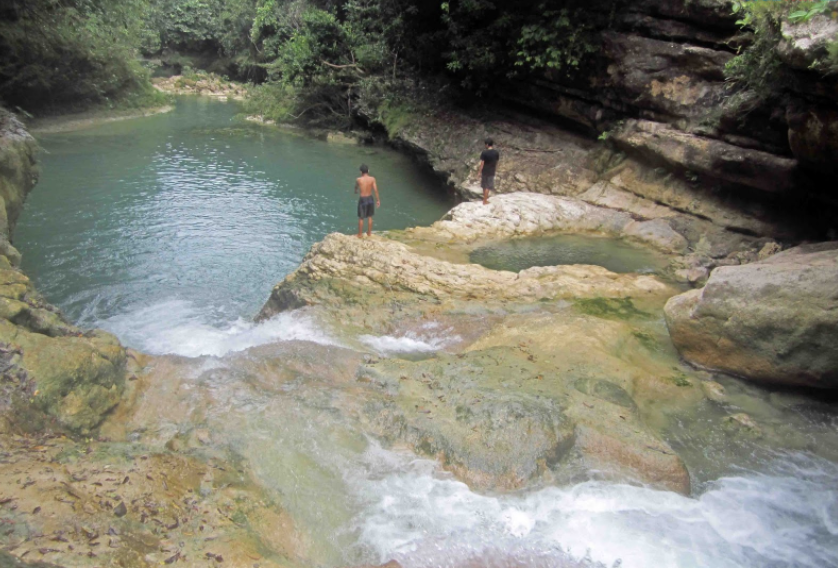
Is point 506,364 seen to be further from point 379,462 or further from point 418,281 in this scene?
point 418,281

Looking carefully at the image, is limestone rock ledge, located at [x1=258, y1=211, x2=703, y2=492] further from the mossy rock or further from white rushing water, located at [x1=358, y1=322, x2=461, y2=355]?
the mossy rock

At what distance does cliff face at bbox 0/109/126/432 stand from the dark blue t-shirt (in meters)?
8.90

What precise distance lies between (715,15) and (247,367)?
11.6m

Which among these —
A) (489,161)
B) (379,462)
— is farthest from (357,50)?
(379,462)

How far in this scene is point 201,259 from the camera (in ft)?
→ 39.7

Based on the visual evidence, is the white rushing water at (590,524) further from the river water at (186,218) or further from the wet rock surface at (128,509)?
the river water at (186,218)

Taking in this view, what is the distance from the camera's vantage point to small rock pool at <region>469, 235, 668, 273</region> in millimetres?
10539

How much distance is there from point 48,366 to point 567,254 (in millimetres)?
8645

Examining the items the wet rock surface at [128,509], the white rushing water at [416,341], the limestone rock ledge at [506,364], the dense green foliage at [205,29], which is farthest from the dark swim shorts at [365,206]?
the dense green foliage at [205,29]

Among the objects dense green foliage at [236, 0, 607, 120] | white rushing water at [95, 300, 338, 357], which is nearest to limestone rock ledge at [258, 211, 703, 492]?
white rushing water at [95, 300, 338, 357]

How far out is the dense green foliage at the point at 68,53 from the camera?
1591cm

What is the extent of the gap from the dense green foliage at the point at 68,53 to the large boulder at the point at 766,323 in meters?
15.4

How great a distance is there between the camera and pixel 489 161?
13078 mm

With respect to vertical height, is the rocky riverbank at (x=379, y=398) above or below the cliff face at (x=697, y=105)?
below
